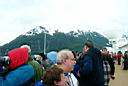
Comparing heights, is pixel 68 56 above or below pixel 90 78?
above

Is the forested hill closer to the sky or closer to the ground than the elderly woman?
closer to the ground

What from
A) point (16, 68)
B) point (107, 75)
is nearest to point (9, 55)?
point (16, 68)

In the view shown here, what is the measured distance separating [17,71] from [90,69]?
3.70m

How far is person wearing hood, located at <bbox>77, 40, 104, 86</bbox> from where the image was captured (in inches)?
331

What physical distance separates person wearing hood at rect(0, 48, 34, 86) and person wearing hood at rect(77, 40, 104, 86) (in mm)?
3535

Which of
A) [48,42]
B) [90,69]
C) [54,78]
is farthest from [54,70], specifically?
[48,42]

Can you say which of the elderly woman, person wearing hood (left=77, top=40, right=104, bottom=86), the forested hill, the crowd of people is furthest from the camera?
the forested hill

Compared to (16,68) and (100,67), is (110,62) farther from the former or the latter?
(16,68)

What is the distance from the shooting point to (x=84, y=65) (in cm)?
845

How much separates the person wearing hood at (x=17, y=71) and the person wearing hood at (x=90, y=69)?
353cm

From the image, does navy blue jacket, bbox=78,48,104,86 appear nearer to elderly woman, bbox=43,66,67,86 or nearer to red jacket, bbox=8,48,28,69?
red jacket, bbox=8,48,28,69

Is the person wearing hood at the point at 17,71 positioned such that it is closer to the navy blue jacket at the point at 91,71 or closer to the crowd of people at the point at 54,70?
the crowd of people at the point at 54,70

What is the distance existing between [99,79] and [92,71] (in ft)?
0.72

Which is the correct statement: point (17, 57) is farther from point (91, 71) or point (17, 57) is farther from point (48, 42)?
point (48, 42)
